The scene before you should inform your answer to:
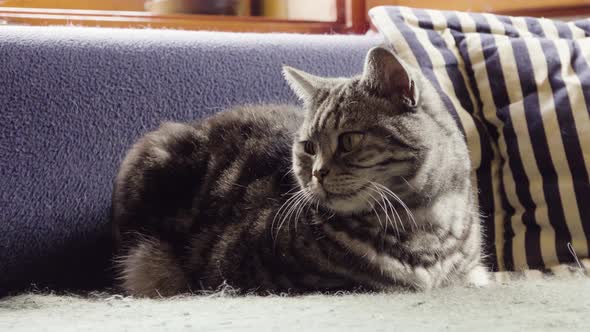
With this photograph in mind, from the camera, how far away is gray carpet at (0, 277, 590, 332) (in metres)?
0.77

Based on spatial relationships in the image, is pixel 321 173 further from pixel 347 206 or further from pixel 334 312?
pixel 334 312

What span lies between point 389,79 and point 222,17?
1004mm

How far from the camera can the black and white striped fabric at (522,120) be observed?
1285mm

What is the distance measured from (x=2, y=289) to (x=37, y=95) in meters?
0.36

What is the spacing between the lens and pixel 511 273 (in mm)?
1313

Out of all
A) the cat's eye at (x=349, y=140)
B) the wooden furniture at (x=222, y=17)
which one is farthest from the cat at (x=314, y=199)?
the wooden furniture at (x=222, y=17)

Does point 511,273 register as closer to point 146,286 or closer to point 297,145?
point 297,145

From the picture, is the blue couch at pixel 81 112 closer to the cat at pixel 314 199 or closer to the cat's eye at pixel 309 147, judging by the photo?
the cat at pixel 314 199

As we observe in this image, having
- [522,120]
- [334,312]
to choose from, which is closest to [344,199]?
[334,312]

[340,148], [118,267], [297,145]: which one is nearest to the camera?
[340,148]

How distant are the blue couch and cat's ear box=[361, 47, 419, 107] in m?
0.48

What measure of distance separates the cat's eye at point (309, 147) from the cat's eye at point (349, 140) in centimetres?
7

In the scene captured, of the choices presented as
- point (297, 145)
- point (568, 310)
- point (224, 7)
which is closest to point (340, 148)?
point (297, 145)

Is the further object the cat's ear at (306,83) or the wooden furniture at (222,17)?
the wooden furniture at (222,17)
